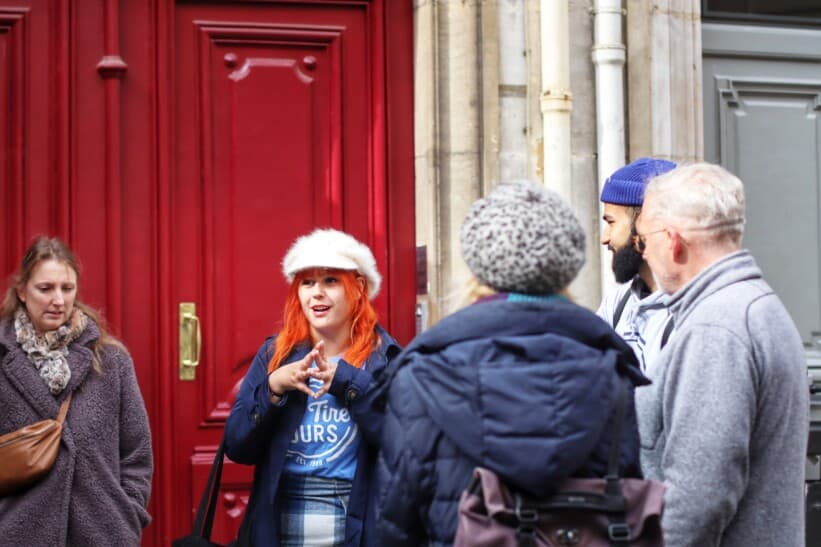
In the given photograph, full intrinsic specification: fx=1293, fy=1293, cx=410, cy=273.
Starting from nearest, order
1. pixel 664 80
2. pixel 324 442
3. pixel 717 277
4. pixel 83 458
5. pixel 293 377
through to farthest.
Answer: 1. pixel 717 277
2. pixel 293 377
3. pixel 324 442
4. pixel 83 458
5. pixel 664 80

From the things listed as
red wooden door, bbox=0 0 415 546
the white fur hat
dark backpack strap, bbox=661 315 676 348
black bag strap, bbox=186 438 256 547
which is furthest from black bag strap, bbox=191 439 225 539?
dark backpack strap, bbox=661 315 676 348

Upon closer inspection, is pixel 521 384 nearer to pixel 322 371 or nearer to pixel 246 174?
pixel 322 371

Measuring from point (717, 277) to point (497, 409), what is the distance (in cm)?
85

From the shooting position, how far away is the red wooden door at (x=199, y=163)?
5000 millimetres

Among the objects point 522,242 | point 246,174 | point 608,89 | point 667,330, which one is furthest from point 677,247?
point 246,174

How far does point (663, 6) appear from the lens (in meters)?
5.46

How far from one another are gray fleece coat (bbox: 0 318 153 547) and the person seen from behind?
2.00 m

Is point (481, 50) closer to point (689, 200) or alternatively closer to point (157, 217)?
point (157, 217)

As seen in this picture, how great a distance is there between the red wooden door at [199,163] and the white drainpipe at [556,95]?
57 cm

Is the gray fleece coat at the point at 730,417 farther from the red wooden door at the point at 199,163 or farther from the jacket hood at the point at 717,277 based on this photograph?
the red wooden door at the point at 199,163

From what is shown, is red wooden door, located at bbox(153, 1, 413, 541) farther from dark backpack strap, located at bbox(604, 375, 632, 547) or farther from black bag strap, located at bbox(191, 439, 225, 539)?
dark backpack strap, located at bbox(604, 375, 632, 547)

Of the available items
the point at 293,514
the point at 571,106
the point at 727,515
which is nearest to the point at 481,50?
the point at 571,106

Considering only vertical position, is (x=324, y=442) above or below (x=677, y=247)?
below

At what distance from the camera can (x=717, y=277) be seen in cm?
304
